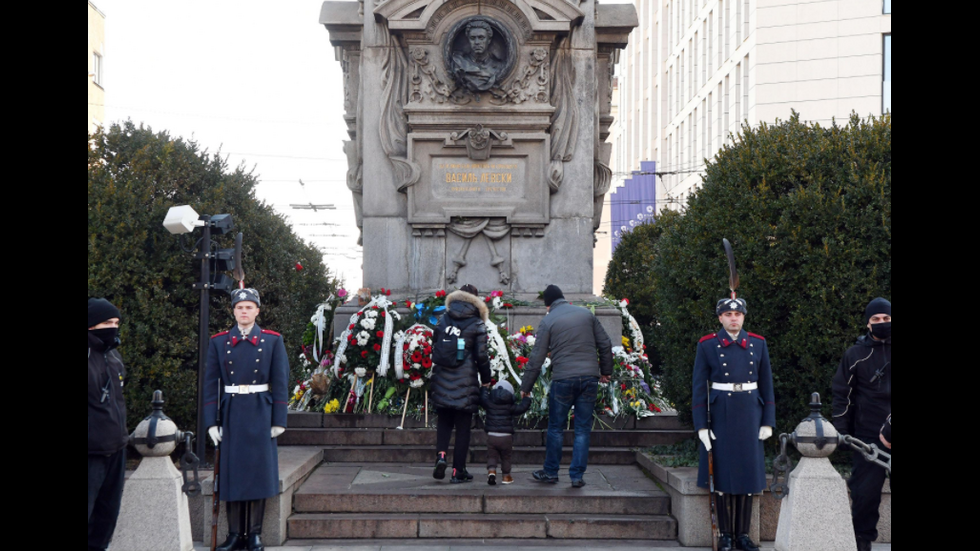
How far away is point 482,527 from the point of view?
28.4 feet

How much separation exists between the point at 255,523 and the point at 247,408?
96 cm

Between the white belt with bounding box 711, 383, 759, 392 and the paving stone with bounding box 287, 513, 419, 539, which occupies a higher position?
the white belt with bounding box 711, 383, 759, 392

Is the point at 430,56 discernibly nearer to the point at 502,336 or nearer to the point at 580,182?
the point at 580,182

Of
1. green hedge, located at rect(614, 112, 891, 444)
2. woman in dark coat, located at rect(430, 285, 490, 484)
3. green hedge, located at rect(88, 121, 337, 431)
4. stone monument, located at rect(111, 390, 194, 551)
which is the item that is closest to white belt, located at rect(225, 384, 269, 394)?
stone monument, located at rect(111, 390, 194, 551)

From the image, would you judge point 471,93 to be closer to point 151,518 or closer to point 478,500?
point 478,500

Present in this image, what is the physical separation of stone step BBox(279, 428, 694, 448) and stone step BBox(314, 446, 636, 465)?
143mm

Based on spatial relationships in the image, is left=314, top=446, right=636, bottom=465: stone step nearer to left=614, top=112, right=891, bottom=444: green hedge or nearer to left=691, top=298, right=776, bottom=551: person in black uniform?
left=614, top=112, right=891, bottom=444: green hedge

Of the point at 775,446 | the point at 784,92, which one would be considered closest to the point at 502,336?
the point at 775,446

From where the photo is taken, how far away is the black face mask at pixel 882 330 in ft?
24.6

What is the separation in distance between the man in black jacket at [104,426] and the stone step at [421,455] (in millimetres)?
3499

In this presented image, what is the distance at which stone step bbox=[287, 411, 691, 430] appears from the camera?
11.0m

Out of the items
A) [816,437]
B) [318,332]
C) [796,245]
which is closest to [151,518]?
[816,437]

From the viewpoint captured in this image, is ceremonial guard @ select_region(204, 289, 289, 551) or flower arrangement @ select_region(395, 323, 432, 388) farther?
flower arrangement @ select_region(395, 323, 432, 388)

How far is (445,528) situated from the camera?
28.4ft
